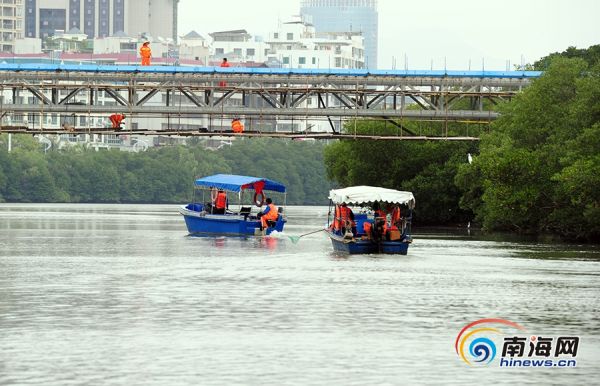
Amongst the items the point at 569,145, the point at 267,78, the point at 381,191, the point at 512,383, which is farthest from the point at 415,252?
the point at 512,383

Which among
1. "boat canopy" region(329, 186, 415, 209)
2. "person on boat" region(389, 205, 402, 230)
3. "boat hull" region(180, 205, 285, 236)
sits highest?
"boat canopy" region(329, 186, 415, 209)

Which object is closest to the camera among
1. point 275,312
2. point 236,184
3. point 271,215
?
point 275,312

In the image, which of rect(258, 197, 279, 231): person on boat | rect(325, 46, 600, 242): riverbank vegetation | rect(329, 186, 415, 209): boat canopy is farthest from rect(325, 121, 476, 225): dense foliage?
rect(329, 186, 415, 209): boat canopy

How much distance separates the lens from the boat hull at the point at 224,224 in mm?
70562

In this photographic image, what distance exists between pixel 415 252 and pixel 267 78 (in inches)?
1100

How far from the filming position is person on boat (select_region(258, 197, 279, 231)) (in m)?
70.4

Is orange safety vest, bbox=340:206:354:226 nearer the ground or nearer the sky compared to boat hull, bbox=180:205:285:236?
nearer the sky

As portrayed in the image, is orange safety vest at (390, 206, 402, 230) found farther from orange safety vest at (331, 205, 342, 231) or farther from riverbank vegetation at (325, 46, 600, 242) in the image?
riverbank vegetation at (325, 46, 600, 242)

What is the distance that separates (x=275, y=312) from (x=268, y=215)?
37.1m

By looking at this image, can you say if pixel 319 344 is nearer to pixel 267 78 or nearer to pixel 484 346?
pixel 484 346

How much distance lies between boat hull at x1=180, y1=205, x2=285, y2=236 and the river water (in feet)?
34.9

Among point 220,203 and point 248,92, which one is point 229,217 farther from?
point 248,92

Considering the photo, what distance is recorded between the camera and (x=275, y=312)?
33.7m

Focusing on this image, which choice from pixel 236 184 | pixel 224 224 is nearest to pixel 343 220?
pixel 224 224
